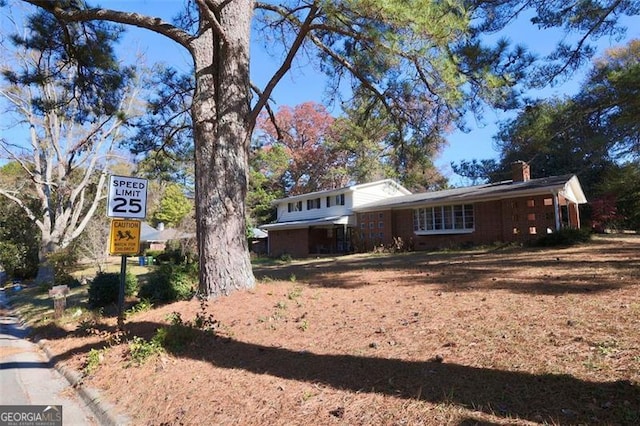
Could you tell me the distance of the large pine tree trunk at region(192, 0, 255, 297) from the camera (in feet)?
26.5

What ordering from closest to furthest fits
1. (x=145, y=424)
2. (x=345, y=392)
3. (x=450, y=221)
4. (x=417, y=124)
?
(x=345, y=392) < (x=145, y=424) < (x=417, y=124) < (x=450, y=221)

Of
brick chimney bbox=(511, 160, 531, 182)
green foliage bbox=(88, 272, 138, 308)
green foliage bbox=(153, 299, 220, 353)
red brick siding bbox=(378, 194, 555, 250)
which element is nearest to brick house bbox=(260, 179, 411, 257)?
red brick siding bbox=(378, 194, 555, 250)

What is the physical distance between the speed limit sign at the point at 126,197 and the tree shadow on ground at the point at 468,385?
318 centimetres

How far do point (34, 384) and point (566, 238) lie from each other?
654 inches

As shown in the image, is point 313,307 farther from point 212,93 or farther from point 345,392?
point 212,93

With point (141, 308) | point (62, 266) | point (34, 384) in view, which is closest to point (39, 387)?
point (34, 384)

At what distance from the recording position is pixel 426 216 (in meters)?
23.9

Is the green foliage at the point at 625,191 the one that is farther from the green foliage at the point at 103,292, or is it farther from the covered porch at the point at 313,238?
the green foliage at the point at 103,292

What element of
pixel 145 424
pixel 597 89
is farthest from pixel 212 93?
pixel 597 89

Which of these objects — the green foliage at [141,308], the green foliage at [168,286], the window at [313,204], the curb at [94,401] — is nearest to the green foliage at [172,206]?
the window at [313,204]

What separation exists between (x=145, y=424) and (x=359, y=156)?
120ft

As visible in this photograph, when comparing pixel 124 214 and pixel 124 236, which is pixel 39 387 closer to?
pixel 124 236

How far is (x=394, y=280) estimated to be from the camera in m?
9.41

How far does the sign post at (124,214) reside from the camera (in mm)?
6812
